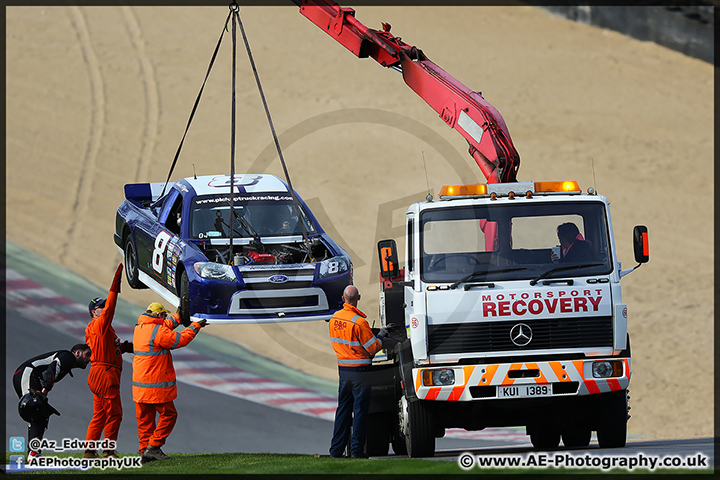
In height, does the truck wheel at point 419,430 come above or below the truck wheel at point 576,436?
above

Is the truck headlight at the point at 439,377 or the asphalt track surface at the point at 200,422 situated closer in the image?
the truck headlight at the point at 439,377

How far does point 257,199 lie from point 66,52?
24658 millimetres

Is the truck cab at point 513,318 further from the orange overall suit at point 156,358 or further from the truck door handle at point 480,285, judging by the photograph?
the orange overall suit at point 156,358

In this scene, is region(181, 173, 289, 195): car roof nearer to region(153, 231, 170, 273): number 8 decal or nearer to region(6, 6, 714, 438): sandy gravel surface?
region(153, 231, 170, 273): number 8 decal

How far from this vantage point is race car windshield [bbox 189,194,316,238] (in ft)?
43.3

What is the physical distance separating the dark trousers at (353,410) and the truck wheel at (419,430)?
668mm

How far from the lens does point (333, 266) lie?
12188 millimetres

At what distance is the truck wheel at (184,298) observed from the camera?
39.7 feet

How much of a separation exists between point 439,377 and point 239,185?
4916mm

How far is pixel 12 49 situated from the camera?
35.2 meters

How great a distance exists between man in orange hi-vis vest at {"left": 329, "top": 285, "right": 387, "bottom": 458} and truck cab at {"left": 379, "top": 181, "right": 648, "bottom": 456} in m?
0.46

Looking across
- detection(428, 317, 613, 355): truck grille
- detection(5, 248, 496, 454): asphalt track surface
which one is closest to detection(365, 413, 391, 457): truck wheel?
detection(428, 317, 613, 355): truck grille

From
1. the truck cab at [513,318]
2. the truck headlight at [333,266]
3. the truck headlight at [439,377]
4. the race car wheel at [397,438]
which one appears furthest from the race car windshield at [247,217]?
the truck headlight at [439,377]

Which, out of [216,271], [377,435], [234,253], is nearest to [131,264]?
[234,253]
